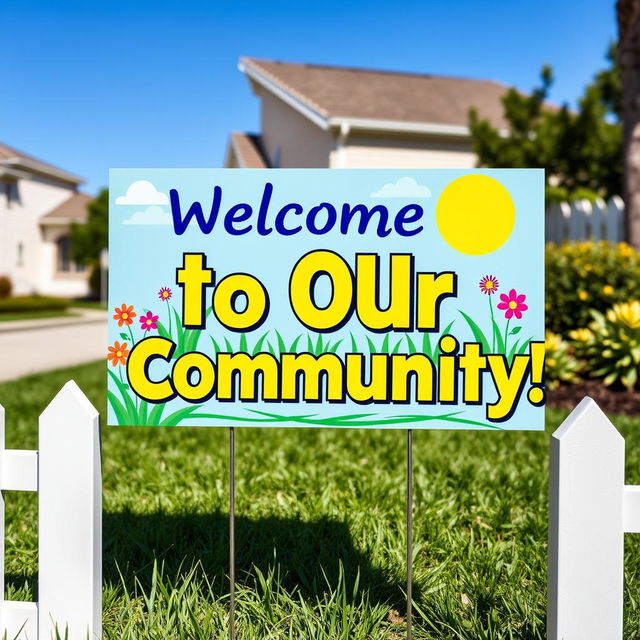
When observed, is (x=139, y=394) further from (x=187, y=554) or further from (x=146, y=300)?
(x=187, y=554)

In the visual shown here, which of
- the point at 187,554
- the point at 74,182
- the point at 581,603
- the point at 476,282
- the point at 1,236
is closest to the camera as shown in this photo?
the point at 581,603

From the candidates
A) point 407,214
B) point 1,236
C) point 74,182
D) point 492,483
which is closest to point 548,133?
point 492,483

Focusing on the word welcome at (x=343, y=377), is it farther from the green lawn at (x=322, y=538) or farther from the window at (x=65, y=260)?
the window at (x=65, y=260)

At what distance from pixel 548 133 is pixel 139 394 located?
11938 millimetres

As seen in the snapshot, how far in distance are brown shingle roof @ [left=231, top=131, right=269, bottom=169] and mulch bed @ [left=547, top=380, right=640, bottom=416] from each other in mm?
12130

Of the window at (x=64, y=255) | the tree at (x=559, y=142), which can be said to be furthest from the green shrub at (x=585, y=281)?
the window at (x=64, y=255)

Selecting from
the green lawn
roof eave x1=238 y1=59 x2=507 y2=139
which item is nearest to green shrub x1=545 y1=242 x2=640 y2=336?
the green lawn

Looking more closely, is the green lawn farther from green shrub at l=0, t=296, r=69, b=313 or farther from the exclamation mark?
green shrub at l=0, t=296, r=69, b=313

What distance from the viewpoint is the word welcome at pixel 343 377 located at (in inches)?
84.5

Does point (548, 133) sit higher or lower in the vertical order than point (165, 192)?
higher

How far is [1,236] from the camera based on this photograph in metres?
30.7

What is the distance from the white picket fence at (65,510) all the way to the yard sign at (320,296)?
168 mm

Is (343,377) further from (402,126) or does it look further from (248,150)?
(248,150)

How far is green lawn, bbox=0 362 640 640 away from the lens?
2426 mm
